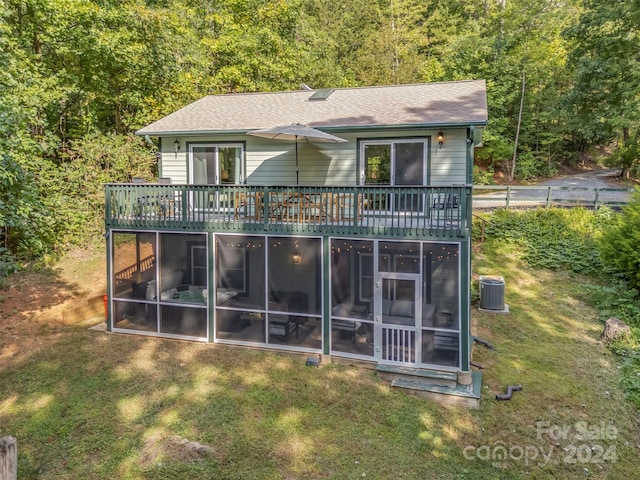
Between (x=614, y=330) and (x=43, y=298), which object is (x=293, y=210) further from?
(x=43, y=298)

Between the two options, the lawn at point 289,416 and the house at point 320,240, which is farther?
the house at point 320,240

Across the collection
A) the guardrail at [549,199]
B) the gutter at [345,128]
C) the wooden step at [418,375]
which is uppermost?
the gutter at [345,128]

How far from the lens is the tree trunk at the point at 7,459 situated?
9.86 feet

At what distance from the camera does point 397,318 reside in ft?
28.0

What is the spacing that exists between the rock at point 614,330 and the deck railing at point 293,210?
444cm

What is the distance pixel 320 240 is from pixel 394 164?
9.89 feet

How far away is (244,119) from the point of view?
470 inches

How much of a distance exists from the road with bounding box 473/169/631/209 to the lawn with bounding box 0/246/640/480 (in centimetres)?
810

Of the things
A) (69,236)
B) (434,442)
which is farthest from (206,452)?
(69,236)

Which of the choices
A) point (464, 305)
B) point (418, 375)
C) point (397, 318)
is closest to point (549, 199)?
point (464, 305)

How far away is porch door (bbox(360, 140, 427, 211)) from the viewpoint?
1035 cm

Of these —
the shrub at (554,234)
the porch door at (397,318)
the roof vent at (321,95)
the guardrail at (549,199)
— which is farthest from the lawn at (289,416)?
the roof vent at (321,95)

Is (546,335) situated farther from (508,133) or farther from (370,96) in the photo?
(508,133)

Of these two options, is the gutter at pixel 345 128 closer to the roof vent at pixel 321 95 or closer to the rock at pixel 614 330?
the roof vent at pixel 321 95
